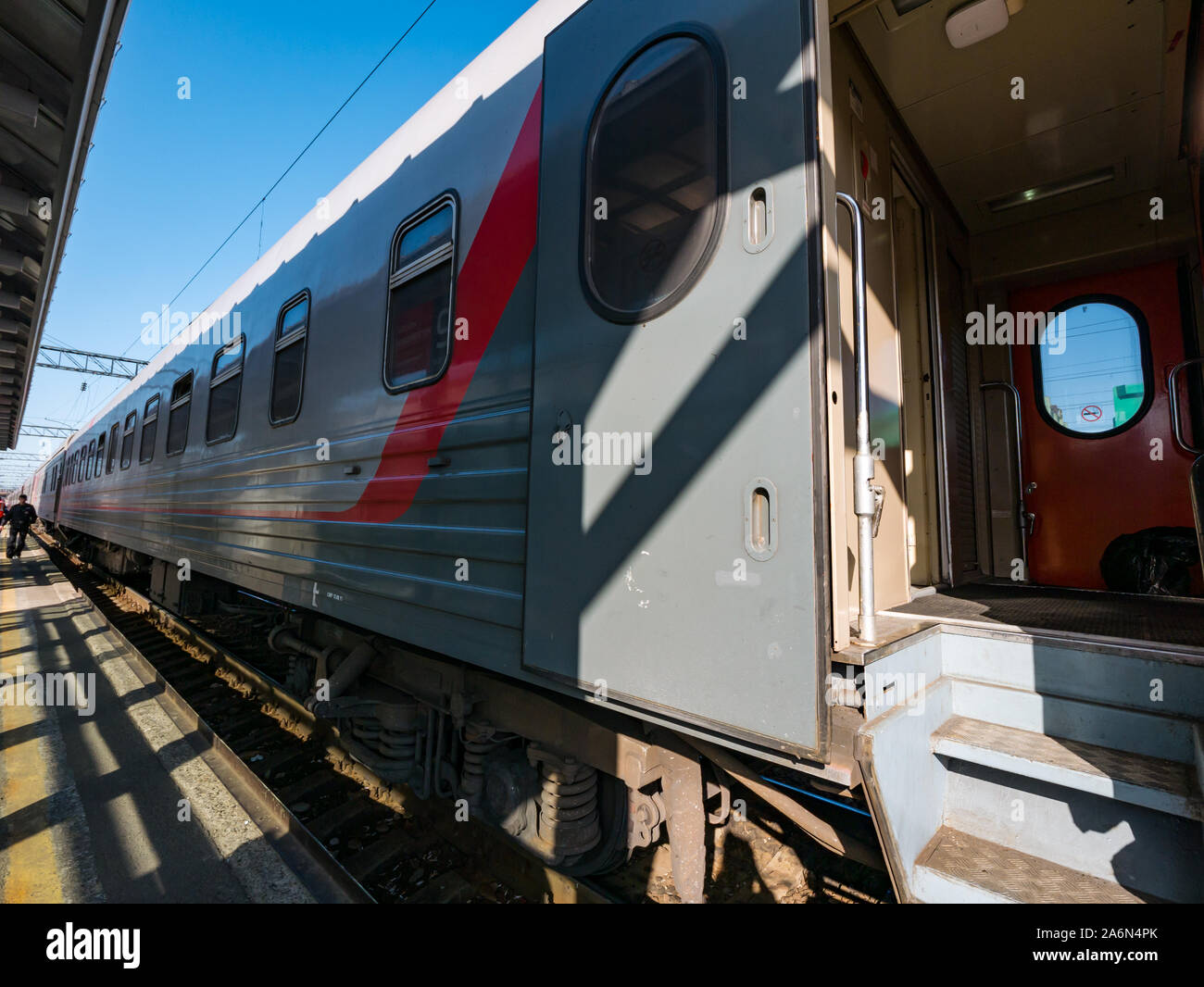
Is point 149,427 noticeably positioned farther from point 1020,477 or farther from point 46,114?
point 1020,477

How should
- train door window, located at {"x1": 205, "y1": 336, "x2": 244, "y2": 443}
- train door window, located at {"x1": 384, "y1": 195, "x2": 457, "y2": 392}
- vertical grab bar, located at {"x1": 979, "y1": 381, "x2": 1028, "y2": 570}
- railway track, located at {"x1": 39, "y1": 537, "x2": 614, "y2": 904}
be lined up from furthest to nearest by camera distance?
train door window, located at {"x1": 205, "y1": 336, "x2": 244, "y2": 443}
vertical grab bar, located at {"x1": 979, "y1": 381, "x2": 1028, "y2": 570}
railway track, located at {"x1": 39, "y1": 537, "x2": 614, "y2": 904}
train door window, located at {"x1": 384, "y1": 195, "x2": 457, "y2": 392}

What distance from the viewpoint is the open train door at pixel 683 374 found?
1.40 m

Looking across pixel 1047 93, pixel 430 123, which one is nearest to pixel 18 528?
pixel 430 123

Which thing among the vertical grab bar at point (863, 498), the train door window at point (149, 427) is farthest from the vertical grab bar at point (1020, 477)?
the train door window at point (149, 427)

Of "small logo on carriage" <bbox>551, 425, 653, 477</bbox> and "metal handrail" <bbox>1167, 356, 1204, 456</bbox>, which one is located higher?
"metal handrail" <bbox>1167, 356, 1204, 456</bbox>

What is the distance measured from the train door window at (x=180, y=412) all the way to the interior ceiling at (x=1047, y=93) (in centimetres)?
652

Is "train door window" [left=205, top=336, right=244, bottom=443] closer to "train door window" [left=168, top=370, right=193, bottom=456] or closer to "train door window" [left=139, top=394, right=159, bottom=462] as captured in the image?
"train door window" [left=168, top=370, right=193, bottom=456]

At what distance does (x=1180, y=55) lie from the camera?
8.63 feet

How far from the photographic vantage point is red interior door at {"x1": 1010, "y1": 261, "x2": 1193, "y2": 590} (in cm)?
374

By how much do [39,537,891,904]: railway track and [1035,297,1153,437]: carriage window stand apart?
125 inches

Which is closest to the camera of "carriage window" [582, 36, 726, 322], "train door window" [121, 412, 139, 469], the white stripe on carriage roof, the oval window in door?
"carriage window" [582, 36, 726, 322]

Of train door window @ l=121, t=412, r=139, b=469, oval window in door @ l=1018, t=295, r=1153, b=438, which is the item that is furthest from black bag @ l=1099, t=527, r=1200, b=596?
train door window @ l=121, t=412, r=139, b=469
